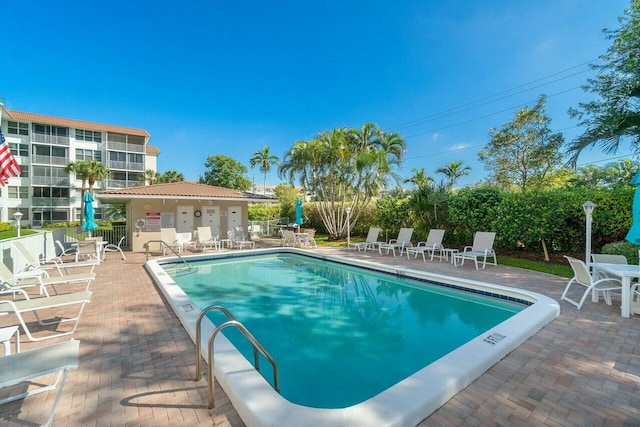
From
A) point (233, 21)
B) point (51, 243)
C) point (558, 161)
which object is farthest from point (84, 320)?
point (558, 161)

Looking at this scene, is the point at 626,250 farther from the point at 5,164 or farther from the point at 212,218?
the point at 212,218

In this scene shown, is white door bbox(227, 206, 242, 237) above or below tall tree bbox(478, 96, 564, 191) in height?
below

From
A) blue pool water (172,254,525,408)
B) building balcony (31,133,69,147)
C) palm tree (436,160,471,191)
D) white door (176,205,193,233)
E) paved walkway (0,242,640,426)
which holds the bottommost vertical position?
blue pool water (172,254,525,408)

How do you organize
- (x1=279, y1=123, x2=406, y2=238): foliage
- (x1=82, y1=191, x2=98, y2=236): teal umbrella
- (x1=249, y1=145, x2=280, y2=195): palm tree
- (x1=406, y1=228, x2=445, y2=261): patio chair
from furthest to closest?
(x1=249, y1=145, x2=280, y2=195): palm tree, (x1=279, y1=123, x2=406, y2=238): foliage, (x1=82, y1=191, x2=98, y2=236): teal umbrella, (x1=406, y1=228, x2=445, y2=261): patio chair

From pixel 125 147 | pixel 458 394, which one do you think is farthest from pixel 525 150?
pixel 125 147

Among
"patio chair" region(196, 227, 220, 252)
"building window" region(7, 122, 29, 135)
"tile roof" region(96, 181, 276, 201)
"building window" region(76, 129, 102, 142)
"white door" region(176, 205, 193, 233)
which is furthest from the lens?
"building window" region(76, 129, 102, 142)

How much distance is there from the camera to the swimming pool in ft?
8.52

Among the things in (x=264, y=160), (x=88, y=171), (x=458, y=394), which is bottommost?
(x=458, y=394)

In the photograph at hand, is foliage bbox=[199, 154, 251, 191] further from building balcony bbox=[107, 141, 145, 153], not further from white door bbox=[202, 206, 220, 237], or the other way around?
white door bbox=[202, 206, 220, 237]

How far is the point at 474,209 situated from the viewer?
1236 cm

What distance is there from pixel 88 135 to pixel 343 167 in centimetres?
3993

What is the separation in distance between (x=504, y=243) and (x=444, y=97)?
55.2 feet

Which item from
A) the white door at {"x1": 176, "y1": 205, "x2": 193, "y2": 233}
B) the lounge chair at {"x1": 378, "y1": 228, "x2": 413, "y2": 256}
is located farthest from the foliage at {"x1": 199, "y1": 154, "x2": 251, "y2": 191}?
Answer: the lounge chair at {"x1": 378, "y1": 228, "x2": 413, "y2": 256}

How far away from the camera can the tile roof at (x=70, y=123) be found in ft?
114
